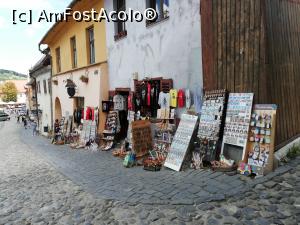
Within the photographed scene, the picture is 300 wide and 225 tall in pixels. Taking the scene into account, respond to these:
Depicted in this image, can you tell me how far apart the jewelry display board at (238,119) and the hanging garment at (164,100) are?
224 cm

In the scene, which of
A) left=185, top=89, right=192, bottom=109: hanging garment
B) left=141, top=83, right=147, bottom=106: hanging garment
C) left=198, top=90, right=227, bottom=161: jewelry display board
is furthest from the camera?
left=141, top=83, right=147, bottom=106: hanging garment

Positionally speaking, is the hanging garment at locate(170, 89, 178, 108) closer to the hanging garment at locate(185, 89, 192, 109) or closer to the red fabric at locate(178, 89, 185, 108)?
the red fabric at locate(178, 89, 185, 108)

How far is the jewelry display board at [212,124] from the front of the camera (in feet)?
21.7

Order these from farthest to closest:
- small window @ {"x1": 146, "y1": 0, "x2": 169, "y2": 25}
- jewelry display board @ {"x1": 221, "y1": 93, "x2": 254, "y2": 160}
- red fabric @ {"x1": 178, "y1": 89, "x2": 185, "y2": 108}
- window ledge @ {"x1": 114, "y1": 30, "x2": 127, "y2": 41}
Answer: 1. window ledge @ {"x1": 114, "y1": 30, "x2": 127, "y2": 41}
2. small window @ {"x1": 146, "y1": 0, "x2": 169, "y2": 25}
3. red fabric @ {"x1": 178, "y1": 89, "x2": 185, "y2": 108}
4. jewelry display board @ {"x1": 221, "y1": 93, "x2": 254, "y2": 160}

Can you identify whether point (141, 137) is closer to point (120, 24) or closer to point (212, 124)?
point (212, 124)

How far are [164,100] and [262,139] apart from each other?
3412 millimetres

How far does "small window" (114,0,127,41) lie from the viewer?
35.2ft

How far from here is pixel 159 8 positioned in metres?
8.82

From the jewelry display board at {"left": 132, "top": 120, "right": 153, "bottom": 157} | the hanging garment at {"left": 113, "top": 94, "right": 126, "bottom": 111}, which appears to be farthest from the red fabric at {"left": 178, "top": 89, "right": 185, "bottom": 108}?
the hanging garment at {"left": 113, "top": 94, "right": 126, "bottom": 111}

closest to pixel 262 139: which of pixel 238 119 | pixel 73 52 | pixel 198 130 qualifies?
pixel 238 119

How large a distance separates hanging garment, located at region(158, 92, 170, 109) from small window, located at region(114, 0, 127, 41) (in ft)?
10.9

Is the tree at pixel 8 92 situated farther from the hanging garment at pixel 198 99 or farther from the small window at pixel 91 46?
the hanging garment at pixel 198 99

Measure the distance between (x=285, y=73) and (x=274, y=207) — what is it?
10.6ft

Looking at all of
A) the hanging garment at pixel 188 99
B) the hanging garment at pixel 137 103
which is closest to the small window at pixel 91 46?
the hanging garment at pixel 137 103
